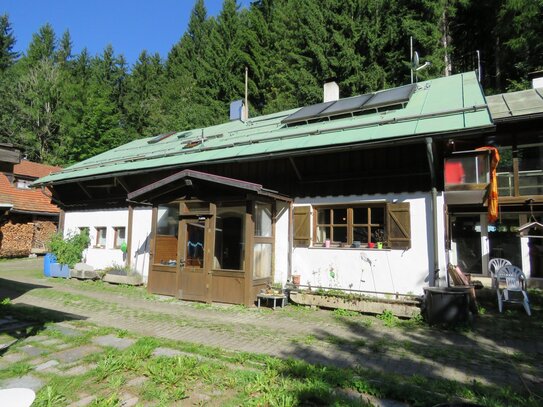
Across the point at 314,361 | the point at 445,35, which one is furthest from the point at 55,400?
the point at 445,35

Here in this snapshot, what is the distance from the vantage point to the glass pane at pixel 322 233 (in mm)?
10203

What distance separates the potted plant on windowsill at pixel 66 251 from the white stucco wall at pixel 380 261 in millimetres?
9690

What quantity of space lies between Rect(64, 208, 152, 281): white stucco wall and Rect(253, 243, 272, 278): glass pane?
5.35 meters

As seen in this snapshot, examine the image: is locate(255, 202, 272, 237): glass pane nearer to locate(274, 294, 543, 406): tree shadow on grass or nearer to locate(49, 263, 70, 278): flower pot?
locate(274, 294, 543, 406): tree shadow on grass

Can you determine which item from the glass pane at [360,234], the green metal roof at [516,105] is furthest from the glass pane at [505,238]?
the glass pane at [360,234]

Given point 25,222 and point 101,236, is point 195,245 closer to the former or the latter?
point 101,236

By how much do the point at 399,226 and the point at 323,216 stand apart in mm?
2136

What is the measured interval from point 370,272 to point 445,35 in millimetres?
20438

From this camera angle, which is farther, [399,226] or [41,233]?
[41,233]

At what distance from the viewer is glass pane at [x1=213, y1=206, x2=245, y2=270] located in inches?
379

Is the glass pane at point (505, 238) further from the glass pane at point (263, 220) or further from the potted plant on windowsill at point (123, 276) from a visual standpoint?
the potted plant on windowsill at point (123, 276)

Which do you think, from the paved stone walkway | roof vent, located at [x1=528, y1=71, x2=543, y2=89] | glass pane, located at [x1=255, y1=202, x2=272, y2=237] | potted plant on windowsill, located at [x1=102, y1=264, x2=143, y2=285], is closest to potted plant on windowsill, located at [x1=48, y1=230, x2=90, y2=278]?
potted plant on windowsill, located at [x1=102, y1=264, x2=143, y2=285]

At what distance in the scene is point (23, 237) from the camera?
22.9 m

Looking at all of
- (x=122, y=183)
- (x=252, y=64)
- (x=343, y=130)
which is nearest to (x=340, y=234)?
(x=343, y=130)
